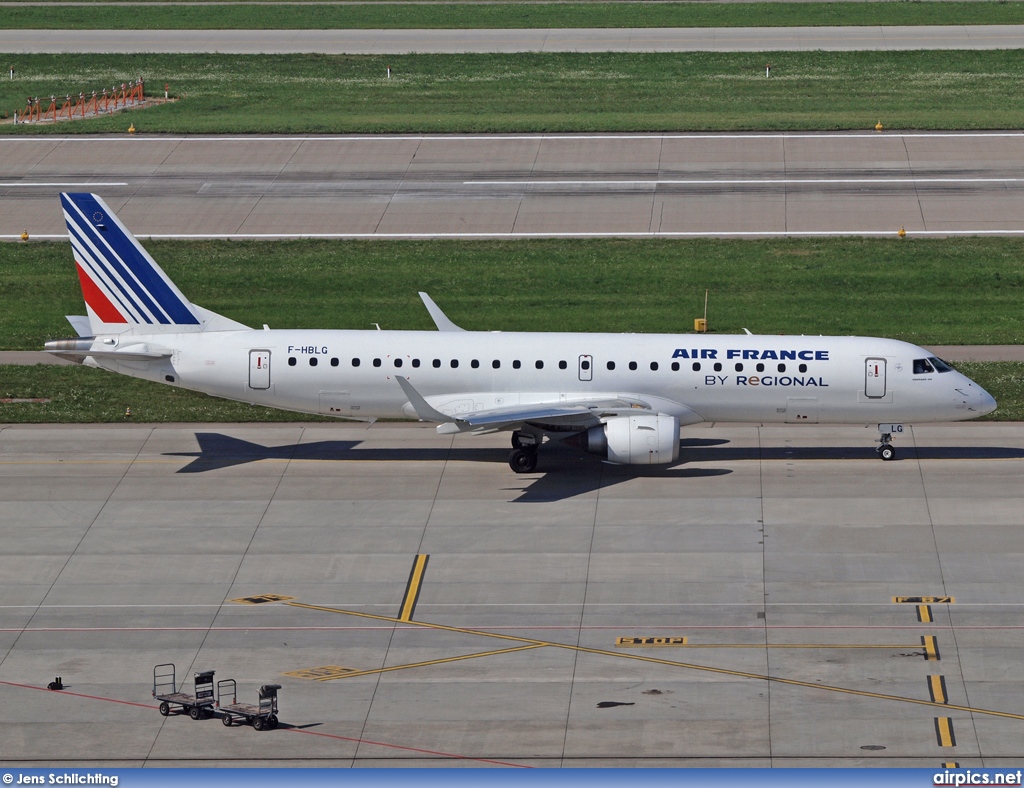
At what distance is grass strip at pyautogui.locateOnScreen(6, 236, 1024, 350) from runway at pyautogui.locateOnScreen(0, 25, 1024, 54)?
27.5m

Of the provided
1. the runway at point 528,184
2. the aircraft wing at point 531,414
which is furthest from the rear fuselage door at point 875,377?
the runway at point 528,184

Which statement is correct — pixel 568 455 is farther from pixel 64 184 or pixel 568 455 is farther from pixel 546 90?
pixel 546 90

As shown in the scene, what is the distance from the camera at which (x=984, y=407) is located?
39.2 m

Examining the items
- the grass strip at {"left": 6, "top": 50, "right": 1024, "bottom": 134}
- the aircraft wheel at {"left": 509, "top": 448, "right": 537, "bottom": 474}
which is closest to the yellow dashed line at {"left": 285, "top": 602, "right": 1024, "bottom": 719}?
the aircraft wheel at {"left": 509, "top": 448, "right": 537, "bottom": 474}

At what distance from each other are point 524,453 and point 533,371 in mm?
2079

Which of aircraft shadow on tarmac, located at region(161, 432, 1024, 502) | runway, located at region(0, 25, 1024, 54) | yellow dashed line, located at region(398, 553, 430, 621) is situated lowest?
yellow dashed line, located at region(398, 553, 430, 621)

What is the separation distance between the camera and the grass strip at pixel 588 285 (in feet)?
163

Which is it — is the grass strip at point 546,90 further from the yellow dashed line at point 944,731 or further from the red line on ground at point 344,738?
the yellow dashed line at point 944,731

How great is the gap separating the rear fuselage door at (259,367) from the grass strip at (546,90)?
32281 millimetres

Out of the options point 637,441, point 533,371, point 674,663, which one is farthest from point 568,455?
point 674,663

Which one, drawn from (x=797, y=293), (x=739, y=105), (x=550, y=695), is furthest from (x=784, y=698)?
(x=739, y=105)

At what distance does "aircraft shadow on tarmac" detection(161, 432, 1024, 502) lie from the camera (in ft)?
128

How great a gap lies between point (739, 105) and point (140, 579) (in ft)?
153
